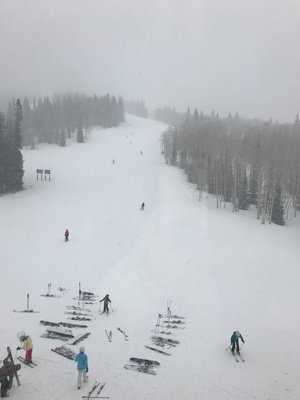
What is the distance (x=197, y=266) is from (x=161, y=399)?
22.1 meters

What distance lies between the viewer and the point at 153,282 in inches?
1217

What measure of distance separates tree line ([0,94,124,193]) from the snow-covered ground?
16.7 ft

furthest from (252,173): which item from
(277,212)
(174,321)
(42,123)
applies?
(42,123)

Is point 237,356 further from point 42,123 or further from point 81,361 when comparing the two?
point 42,123

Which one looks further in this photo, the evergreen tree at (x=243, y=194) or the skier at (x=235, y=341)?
the evergreen tree at (x=243, y=194)

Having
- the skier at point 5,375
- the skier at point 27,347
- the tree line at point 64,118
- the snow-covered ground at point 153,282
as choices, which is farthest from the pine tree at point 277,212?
the tree line at point 64,118

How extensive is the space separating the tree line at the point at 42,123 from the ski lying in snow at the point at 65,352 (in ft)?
147

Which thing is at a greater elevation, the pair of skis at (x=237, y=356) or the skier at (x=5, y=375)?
the skier at (x=5, y=375)

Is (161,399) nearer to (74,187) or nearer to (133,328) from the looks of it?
(133,328)

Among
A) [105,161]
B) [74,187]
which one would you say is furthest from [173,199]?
[105,161]

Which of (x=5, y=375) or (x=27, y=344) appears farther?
(x=27, y=344)

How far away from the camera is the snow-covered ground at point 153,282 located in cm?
1598

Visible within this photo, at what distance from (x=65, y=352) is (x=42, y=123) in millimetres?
110647

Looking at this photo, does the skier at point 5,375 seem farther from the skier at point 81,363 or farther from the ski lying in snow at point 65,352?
the ski lying in snow at point 65,352
